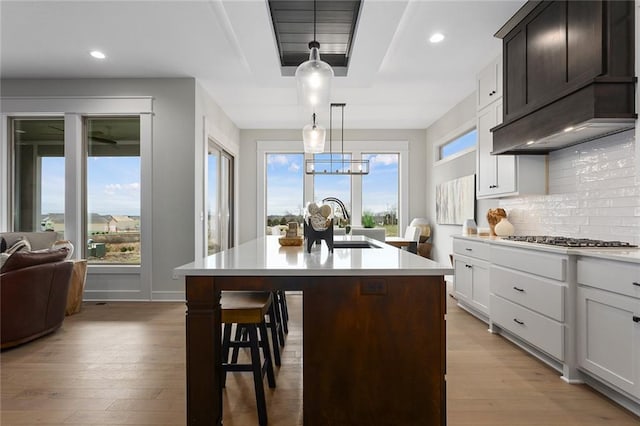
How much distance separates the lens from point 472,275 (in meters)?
3.89

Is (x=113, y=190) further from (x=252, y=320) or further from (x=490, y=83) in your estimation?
(x=490, y=83)

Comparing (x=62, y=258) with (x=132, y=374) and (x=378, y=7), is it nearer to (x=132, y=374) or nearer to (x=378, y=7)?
(x=132, y=374)

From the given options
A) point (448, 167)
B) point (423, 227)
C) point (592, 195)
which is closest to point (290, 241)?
point (592, 195)

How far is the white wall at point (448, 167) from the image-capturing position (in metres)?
5.30

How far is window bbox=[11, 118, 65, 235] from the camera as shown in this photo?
493 centimetres

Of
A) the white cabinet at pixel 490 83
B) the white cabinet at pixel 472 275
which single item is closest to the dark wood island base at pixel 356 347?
the white cabinet at pixel 472 275

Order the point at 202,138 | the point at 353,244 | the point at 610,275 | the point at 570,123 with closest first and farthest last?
the point at 610,275
the point at 570,123
the point at 353,244
the point at 202,138

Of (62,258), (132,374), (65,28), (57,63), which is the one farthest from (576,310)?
(57,63)

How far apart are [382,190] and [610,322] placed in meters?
5.90

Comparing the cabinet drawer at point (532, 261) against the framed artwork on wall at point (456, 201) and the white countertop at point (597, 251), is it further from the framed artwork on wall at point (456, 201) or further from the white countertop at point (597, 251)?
the framed artwork on wall at point (456, 201)

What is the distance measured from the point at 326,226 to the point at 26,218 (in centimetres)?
471

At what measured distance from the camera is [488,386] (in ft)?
7.75

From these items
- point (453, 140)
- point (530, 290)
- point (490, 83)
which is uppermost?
point (490, 83)

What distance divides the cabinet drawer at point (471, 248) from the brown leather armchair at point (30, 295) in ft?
13.0
